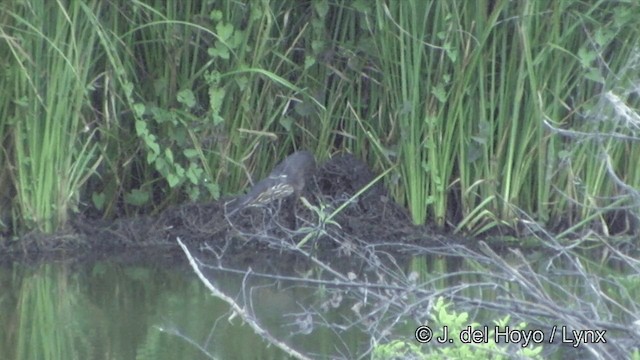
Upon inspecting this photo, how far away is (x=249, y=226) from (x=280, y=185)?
231 millimetres

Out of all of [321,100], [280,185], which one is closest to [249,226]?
[280,185]

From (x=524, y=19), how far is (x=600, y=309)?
1.92 metres

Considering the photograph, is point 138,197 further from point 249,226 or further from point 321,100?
point 321,100

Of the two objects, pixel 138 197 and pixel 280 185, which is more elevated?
pixel 280 185

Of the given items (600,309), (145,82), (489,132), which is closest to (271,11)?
(145,82)

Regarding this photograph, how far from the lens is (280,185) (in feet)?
16.8

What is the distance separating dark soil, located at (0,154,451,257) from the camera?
16.7 feet

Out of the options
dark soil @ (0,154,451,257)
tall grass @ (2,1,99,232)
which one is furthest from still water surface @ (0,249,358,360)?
tall grass @ (2,1,99,232)

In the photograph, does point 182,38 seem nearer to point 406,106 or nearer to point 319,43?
point 319,43

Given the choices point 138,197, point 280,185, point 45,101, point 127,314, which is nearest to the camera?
point 127,314

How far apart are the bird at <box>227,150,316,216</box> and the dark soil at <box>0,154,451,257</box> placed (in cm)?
4

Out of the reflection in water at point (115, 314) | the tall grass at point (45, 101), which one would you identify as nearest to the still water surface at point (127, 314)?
the reflection in water at point (115, 314)

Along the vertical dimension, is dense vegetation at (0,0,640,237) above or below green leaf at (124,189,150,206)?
above

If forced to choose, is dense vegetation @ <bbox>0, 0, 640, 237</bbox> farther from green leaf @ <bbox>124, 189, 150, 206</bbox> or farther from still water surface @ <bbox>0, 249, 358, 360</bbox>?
still water surface @ <bbox>0, 249, 358, 360</bbox>
